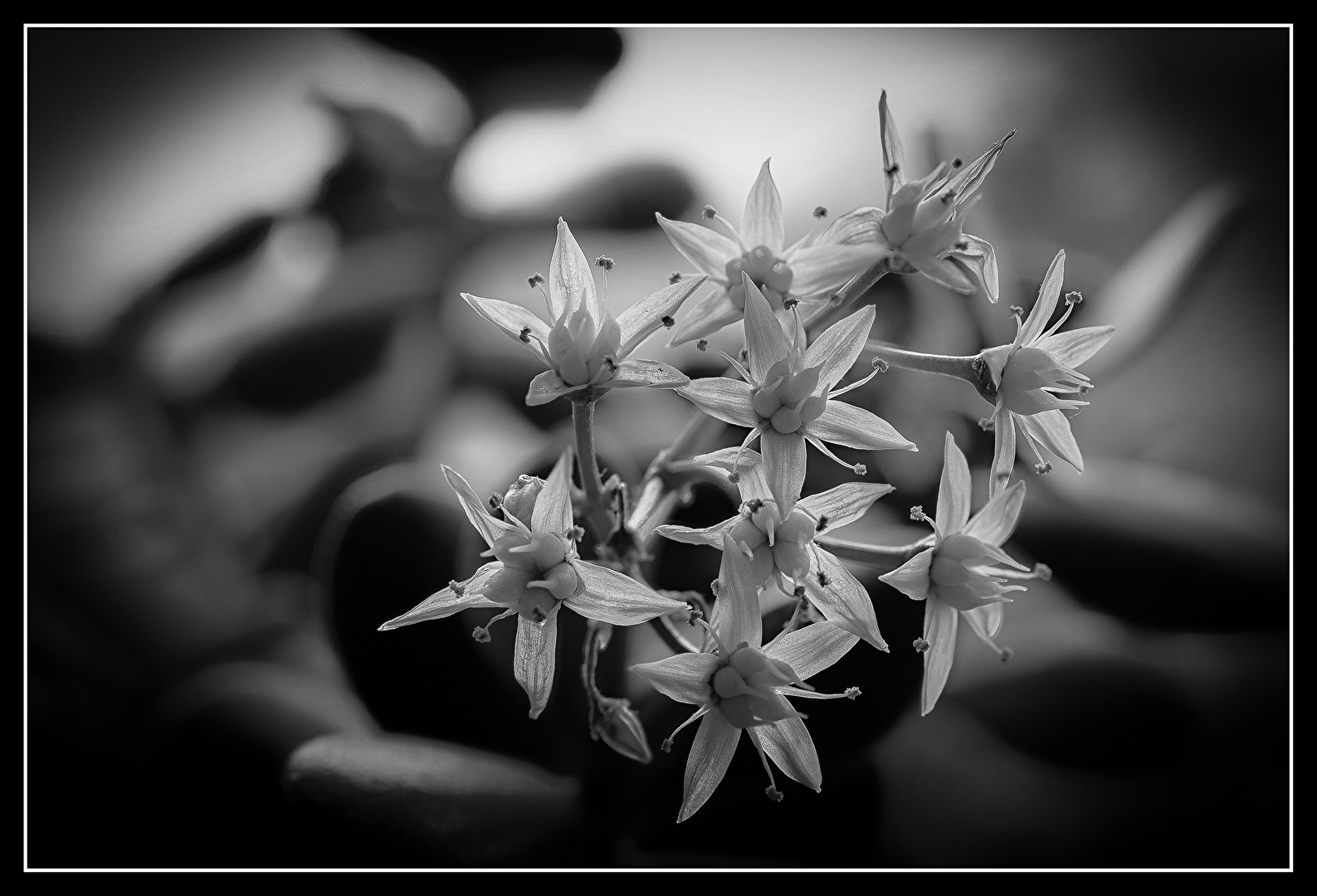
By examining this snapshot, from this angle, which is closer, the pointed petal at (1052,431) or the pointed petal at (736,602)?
the pointed petal at (736,602)

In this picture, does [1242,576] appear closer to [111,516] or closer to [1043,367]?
[1043,367]

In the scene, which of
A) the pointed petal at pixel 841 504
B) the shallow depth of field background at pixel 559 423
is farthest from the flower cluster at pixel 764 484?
the shallow depth of field background at pixel 559 423

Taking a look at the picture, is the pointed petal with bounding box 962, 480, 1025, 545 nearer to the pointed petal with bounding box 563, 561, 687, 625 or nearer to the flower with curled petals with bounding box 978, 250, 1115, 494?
the flower with curled petals with bounding box 978, 250, 1115, 494

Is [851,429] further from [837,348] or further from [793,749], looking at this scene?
[793,749]

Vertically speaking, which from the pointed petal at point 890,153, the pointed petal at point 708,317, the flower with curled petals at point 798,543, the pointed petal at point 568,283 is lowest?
the flower with curled petals at point 798,543

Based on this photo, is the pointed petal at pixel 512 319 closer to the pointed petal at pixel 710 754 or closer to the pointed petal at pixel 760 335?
the pointed petal at pixel 760 335

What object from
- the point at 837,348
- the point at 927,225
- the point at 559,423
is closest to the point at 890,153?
the point at 927,225

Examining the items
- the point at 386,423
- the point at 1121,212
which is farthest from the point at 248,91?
the point at 1121,212
